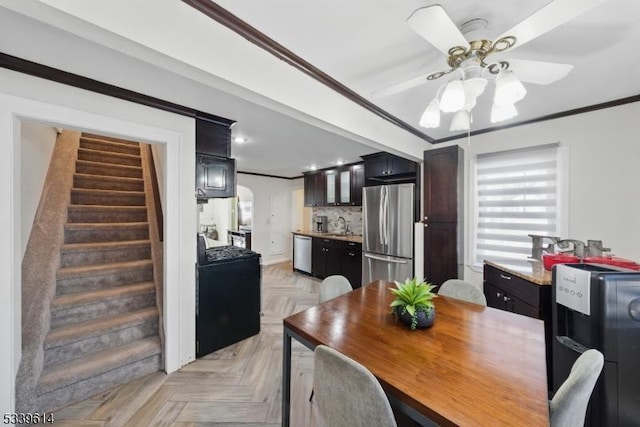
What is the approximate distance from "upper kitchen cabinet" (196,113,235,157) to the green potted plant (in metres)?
2.13

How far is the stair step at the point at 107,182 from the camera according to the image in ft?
10.4

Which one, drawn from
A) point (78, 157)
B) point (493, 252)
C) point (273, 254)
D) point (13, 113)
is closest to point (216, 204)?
point (273, 254)

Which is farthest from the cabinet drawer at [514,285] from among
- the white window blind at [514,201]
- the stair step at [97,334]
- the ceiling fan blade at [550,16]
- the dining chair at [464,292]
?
the stair step at [97,334]

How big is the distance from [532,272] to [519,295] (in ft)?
0.74

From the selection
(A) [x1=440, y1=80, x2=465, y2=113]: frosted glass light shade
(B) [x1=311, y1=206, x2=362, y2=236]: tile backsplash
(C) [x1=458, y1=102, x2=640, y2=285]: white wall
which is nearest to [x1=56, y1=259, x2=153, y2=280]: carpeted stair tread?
(A) [x1=440, y1=80, x2=465, y2=113]: frosted glass light shade

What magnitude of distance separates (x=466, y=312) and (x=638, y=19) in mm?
1753

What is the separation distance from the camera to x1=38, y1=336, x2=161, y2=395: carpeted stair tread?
6.01 ft

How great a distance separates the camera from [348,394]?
93 cm

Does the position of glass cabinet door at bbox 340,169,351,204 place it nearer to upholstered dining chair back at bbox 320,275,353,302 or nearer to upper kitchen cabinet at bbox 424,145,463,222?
upper kitchen cabinet at bbox 424,145,463,222

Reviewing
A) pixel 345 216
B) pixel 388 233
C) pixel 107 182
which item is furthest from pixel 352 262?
pixel 107 182

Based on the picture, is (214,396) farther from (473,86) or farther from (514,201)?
(514,201)

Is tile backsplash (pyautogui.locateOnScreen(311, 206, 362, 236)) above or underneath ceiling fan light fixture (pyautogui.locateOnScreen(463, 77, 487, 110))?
underneath

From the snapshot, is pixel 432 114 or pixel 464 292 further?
pixel 464 292

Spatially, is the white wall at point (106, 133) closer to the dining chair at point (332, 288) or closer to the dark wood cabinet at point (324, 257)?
the dining chair at point (332, 288)
